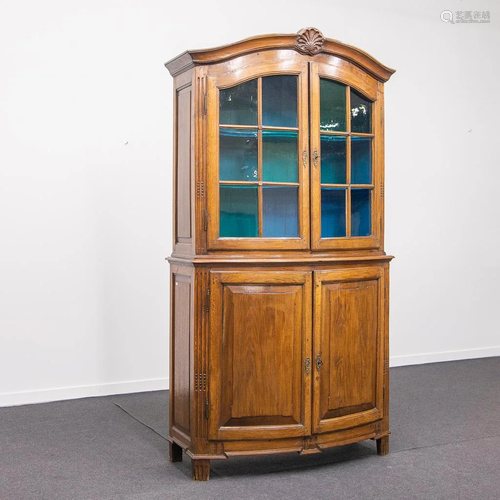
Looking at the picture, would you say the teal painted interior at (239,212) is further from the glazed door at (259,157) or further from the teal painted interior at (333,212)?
the teal painted interior at (333,212)

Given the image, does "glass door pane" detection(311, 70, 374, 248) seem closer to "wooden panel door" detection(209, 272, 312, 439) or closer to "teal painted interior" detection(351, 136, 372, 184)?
"teal painted interior" detection(351, 136, 372, 184)

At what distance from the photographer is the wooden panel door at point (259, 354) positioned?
3.23 m

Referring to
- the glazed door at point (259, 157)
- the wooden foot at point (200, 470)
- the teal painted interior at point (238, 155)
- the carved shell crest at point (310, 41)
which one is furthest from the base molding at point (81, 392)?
the carved shell crest at point (310, 41)

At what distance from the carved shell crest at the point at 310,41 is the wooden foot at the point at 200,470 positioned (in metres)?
1.91

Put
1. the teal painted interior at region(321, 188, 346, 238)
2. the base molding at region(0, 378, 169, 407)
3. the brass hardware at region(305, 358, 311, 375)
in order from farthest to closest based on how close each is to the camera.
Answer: the base molding at region(0, 378, 169, 407), the teal painted interior at region(321, 188, 346, 238), the brass hardware at region(305, 358, 311, 375)

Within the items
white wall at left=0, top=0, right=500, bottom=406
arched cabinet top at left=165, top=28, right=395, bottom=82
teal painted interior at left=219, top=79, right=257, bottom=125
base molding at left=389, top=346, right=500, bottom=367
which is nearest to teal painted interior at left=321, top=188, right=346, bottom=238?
teal painted interior at left=219, top=79, right=257, bottom=125

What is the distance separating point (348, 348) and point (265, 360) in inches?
17.3

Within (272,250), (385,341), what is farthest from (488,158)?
(272,250)

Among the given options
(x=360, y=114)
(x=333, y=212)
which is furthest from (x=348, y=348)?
(x=360, y=114)

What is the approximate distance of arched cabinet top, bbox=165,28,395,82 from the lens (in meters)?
3.21

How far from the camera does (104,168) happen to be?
15.9 ft

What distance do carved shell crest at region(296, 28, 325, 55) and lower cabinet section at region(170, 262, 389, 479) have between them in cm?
99

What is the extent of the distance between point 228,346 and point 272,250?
475mm

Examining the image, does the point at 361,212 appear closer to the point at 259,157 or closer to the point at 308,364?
the point at 259,157
